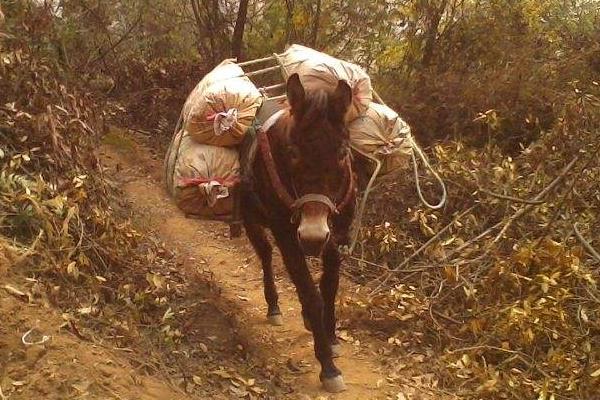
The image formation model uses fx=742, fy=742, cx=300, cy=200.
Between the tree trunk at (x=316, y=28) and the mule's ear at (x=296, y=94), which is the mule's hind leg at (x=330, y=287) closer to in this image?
the mule's ear at (x=296, y=94)

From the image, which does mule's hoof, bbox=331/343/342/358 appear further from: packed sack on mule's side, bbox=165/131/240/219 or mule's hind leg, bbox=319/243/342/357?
packed sack on mule's side, bbox=165/131/240/219

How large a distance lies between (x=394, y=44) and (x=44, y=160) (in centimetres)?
500

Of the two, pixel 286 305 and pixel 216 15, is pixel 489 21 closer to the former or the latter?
pixel 216 15

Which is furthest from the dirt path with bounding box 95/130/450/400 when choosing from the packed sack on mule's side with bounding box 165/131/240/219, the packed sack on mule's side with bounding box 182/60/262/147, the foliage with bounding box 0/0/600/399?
the packed sack on mule's side with bounding box 182/60/262/147

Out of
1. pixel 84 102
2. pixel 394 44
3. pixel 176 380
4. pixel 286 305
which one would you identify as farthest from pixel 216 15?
pixel 176 380

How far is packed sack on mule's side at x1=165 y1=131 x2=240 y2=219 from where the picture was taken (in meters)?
4.70

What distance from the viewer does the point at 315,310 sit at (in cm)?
458

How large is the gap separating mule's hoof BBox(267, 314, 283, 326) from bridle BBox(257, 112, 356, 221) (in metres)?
1.56

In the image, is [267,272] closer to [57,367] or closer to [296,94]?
[296,94]

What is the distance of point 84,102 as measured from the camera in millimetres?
6344

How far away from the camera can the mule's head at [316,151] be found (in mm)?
4074

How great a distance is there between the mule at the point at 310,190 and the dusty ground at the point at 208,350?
29 centimetres

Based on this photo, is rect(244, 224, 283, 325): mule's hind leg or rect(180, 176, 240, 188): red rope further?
rect(244, 224, 283, 325): mule's hind leg

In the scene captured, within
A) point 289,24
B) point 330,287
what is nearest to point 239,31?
point 289,24
